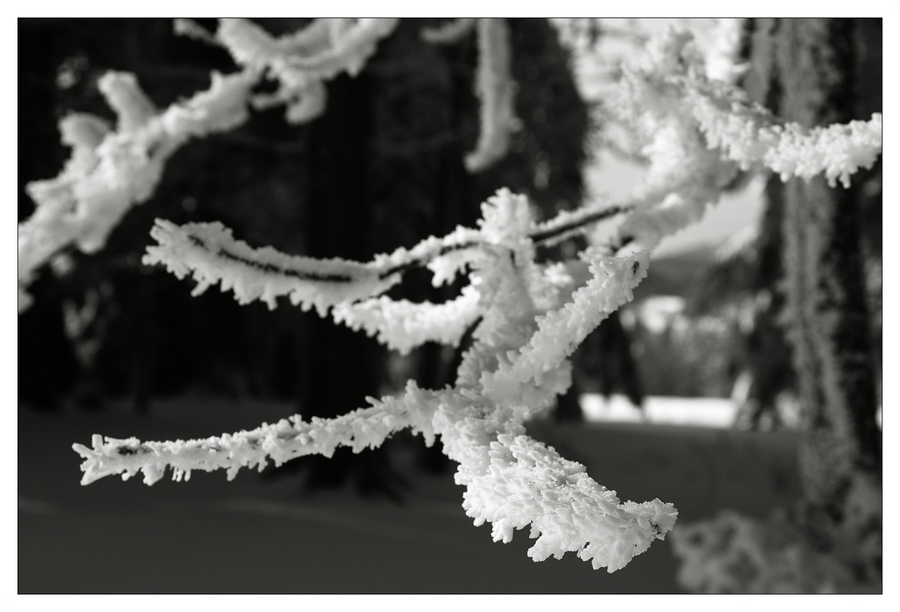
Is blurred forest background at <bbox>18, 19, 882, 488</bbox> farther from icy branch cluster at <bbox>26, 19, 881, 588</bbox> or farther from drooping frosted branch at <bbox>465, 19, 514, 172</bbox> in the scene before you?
icy branch cluster at <bbox>26, 19, 881, 588</bbox>

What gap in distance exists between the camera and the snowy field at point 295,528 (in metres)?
3.14

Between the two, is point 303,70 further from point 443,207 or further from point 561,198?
point 561,198

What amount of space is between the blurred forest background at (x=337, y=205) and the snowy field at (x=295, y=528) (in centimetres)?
35

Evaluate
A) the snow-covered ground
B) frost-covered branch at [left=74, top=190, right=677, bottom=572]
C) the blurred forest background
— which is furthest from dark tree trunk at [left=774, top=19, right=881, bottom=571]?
the snow-covered ground

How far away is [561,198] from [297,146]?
5.87 feet

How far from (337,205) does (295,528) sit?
1.61 m

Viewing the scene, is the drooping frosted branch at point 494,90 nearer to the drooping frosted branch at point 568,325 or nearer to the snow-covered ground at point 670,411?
the drooping frosted branch at point 568,325

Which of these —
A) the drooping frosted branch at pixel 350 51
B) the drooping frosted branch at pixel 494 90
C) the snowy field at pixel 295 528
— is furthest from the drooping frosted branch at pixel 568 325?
the snowy field at pixel 295 528

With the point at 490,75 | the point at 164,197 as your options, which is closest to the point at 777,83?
the point at 490,75

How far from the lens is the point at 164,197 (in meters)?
5.39

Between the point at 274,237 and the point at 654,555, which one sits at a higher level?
the point at 274,237

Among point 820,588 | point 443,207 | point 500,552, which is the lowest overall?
point 820,588

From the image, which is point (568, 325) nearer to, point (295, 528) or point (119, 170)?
point (119, 170)

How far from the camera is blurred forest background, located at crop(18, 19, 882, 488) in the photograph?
4551 millimetres
